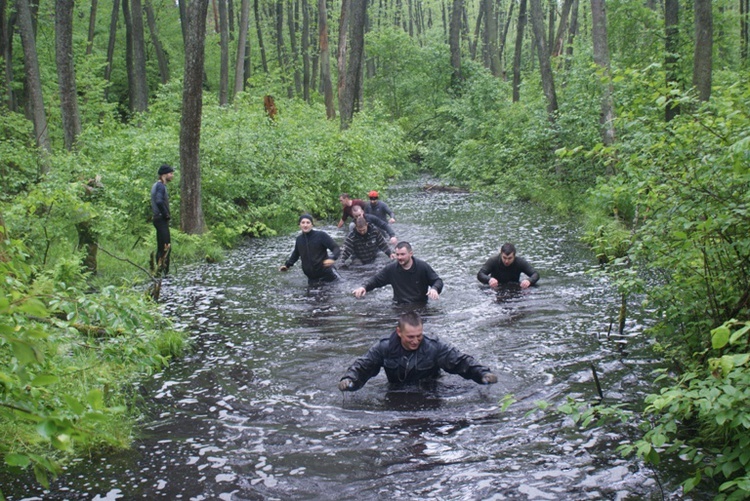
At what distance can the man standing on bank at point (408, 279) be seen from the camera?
11.0m

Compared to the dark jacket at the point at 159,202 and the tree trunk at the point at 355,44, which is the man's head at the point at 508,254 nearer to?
the dark jacket at the point at 159,202

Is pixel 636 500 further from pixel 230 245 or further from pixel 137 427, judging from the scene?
pixel 230 245

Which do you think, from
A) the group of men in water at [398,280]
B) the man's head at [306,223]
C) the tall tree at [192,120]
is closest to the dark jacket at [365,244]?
the group of men in water at [398,280]

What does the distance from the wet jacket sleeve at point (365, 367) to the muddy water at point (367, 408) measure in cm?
25

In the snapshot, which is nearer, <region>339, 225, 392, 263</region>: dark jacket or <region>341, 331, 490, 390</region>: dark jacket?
<region>341, 331, 490, 390</region>: dark jacket

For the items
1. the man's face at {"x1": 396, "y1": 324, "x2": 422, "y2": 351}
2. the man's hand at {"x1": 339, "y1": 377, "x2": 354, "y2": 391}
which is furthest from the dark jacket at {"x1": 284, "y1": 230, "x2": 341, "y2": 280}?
the man's hand at {"x1": 339, "y1": 377, "x2": 354, "y2": 391}

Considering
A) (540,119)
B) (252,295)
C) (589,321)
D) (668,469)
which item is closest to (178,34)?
(540,119)

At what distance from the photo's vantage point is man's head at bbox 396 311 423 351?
7.06m

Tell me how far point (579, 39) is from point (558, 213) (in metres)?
10.4

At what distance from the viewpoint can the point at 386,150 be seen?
27.4 metres

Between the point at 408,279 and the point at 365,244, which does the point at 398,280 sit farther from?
the point at 365,244

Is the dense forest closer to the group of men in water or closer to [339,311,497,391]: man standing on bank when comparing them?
[339,311,497,391]: man standing on bank

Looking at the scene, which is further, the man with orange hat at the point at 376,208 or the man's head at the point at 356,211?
the man with orange hat at the point at 376,208

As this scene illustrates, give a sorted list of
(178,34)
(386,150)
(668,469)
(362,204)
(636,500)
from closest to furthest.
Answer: (636,500)
(668,469)
(362,204)
(386,150)
(178,34)
